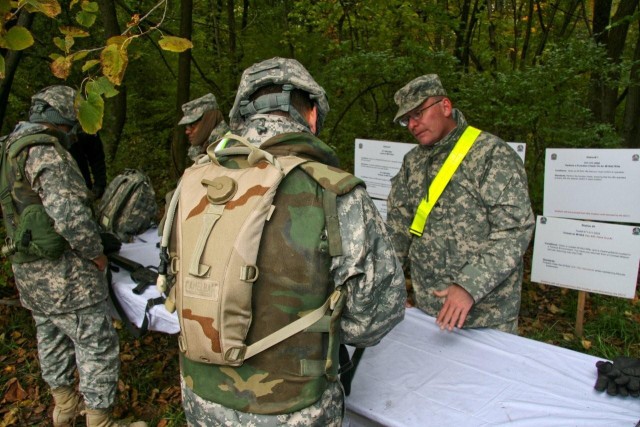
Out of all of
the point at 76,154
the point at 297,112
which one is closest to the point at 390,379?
the point at 297,112

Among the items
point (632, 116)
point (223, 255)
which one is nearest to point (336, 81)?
point (632, 116)

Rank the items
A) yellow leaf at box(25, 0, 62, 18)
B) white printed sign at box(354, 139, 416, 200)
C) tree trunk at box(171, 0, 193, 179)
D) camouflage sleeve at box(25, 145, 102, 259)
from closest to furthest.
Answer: yellow leaf at box(25, 0, 62, 18), camouflage sleeve at box(25, 145, 102, 259), white printed sign at box(354, 139, 416, 200), tree trunk at box(171, 0, 193, 179)

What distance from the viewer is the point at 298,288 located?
145 centimetres

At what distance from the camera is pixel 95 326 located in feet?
10.4

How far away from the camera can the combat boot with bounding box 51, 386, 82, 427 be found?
11.0ft

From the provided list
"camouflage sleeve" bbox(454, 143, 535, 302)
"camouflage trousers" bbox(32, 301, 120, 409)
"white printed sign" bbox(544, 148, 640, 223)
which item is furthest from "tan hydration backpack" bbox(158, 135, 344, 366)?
"white printed sign" bbox(544, 148, 640, 223)

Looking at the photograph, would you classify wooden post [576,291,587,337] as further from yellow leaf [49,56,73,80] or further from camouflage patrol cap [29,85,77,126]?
camouflage patrol cap [29,85,77,126]

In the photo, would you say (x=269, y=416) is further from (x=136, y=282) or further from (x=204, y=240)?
(x=136, y=282)

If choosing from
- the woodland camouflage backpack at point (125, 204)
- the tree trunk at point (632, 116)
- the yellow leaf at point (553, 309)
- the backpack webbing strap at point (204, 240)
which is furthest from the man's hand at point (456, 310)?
the tree trunk at point (632, 116)

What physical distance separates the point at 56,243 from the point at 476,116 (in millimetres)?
4316

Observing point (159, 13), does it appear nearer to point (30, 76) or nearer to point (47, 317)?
point (30, 76)

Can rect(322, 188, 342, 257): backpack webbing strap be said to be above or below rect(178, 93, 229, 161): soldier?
below

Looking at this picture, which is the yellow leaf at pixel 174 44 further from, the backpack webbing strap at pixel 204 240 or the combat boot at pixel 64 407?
the combat boot at pixel 64 407

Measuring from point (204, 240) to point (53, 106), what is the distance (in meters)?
2.22
